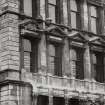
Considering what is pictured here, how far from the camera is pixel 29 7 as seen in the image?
28953mm

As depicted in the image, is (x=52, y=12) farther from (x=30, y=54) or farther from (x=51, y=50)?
(x=30, y=54)

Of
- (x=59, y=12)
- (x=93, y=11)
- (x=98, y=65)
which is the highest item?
(x=93, y=11)

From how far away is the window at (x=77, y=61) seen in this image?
30.8 metres

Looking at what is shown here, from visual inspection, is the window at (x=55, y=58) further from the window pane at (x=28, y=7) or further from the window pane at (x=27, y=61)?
the window pane at (x=28, y=7)

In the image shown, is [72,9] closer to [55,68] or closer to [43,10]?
[43,10]

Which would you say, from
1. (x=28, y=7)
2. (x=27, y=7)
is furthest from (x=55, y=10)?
(x=27, y=7)

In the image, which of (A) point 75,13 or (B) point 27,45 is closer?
(B) point 27,45

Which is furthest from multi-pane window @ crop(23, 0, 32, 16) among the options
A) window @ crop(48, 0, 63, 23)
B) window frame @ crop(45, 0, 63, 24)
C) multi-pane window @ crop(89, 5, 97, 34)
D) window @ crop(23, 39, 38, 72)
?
multi-pane window @ crop(89, 5, 97, 34)

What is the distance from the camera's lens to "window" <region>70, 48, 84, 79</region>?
30.8 metres

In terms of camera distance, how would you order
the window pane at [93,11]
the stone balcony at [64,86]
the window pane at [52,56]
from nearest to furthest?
the stone balcony at [64,86], the window pane at [52,56], the window pane at [93,11]

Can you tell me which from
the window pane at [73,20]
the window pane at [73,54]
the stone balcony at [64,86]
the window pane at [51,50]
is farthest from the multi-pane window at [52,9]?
the stone balcony at [64,86]

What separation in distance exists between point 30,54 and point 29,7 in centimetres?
377

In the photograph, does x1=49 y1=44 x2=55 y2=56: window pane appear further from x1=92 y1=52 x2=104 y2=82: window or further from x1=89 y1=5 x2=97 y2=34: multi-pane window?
x1=89 y1=5 x2=97 y2=34: multi-pane window

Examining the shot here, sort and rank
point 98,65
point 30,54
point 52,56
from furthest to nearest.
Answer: point 98,65
point 52,56
point 30,54
